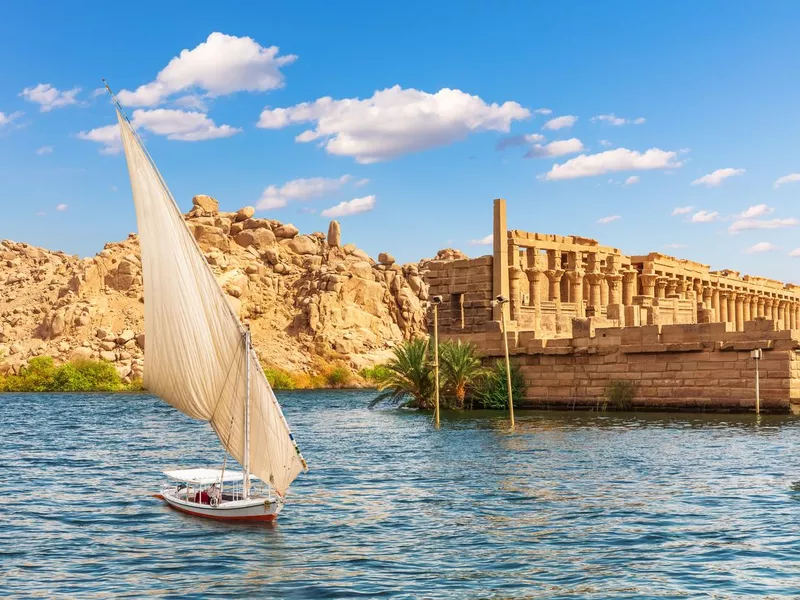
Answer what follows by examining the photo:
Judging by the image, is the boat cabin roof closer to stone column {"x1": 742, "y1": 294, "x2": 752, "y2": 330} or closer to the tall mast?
the tall mast

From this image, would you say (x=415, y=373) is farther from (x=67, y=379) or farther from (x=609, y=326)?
(x=67, y=379)

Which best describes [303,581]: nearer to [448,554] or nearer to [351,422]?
[448,554]

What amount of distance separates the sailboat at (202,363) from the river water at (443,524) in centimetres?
58

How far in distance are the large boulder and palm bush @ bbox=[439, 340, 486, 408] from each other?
80832 millimetres

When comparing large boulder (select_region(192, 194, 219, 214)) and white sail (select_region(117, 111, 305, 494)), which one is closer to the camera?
Answer: white sail (select_region(117, 111, 305, 494))

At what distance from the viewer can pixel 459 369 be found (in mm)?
39156

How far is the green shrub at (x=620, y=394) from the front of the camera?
3669cm

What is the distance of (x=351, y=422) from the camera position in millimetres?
37406

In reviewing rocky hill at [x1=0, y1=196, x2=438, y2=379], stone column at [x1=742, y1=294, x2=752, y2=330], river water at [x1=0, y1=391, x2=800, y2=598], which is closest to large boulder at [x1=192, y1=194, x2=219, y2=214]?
rocky hill at [x1=0, y1=196, x2=438, y2=379]

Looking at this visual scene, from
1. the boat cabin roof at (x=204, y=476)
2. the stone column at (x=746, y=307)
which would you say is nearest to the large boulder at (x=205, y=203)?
the stone column at (x=746, y=307)

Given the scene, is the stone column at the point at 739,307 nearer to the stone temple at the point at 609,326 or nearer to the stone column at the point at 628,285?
the stone temple at the point at 609,326

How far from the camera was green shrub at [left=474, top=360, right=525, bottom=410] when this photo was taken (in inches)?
1558

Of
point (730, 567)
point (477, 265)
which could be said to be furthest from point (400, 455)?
point (477, 265)

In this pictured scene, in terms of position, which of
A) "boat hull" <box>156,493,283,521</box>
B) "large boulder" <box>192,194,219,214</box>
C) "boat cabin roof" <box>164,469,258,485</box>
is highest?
"large boulder" <box>192,194,219,214</box>
